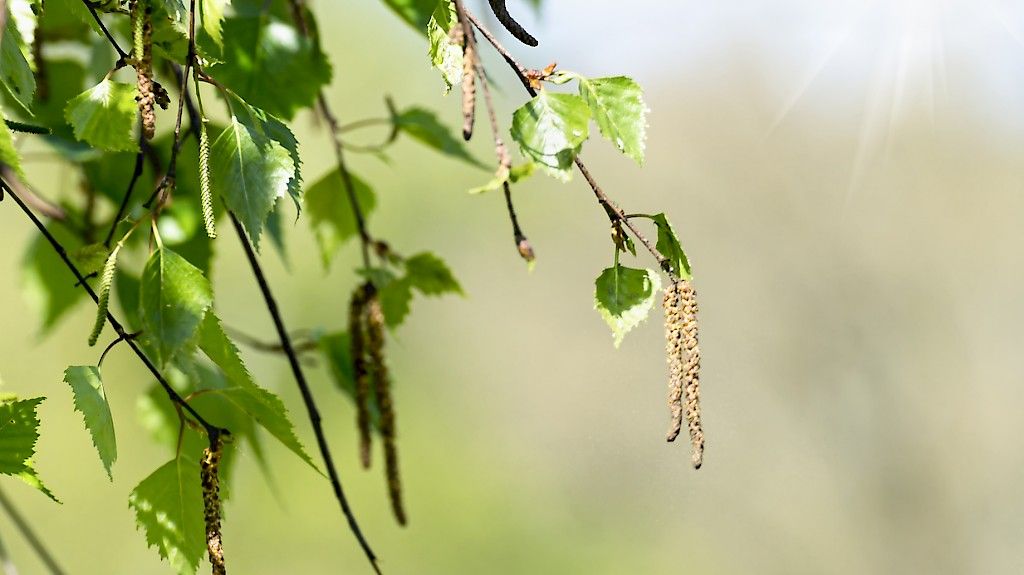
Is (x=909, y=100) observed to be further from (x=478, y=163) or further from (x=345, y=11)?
(x=478, y=163)

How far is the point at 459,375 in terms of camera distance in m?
5.07

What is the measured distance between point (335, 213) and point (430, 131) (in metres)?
0.12

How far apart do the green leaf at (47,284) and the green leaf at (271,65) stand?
270 mm

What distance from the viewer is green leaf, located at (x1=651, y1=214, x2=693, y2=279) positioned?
1.16ft

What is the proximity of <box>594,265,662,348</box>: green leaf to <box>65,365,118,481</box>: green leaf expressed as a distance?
167 millimetres

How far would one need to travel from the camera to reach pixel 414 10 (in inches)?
22.9

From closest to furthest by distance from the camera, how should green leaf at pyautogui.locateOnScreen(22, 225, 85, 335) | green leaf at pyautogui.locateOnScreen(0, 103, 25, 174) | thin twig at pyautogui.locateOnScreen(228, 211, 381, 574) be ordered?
green leaf at pyautogui.locateOnScreen(0, 103, 25, 174) < thin twig at pyautogui.locateOnScreen(228, 211, 381, 574) < green leaf at pyautogui.locateOnScreen(22, 225, 85, 335)

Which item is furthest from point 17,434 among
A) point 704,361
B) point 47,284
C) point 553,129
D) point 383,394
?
point 704,361

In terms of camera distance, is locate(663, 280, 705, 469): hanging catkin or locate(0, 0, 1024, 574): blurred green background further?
locate(0, 0, 1024, 574): blurred green background

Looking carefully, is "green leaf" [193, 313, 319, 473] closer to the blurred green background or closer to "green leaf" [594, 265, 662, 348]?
"green leaf" [594, 265, 662, 348]

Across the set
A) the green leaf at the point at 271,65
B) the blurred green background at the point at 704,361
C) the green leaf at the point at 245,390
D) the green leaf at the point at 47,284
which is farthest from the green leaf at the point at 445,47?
the blurred green background at the point at 704,361

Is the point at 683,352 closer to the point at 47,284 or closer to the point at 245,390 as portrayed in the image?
the point at 245,390

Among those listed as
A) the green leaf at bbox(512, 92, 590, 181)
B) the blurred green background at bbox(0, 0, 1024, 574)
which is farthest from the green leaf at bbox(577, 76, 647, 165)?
the blurred green background at bbox(0, 0, 1024, 574)

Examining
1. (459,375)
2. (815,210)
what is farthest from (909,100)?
(459,375)
